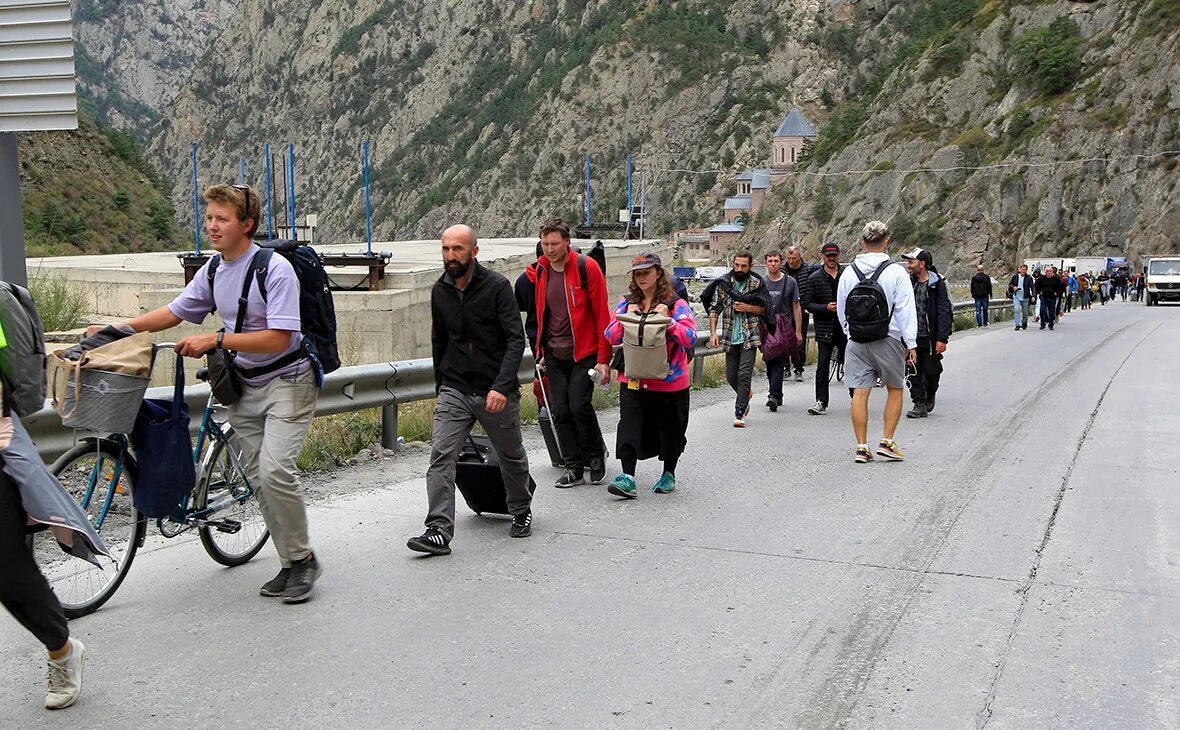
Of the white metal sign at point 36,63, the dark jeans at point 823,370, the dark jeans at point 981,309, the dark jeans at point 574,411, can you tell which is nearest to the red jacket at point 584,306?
the dark jeans at point 574,411

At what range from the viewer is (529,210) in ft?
517

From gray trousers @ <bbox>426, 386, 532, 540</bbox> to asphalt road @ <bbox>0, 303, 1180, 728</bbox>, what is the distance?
26cm

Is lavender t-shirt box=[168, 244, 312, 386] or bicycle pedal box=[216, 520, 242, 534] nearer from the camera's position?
lavender t-shirt box=[168, 244, 312, 386]

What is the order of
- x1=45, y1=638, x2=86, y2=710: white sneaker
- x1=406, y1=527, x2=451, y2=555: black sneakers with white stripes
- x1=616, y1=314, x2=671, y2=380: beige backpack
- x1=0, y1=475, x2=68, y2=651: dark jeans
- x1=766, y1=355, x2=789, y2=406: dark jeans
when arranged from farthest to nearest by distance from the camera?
x1=766, y1=355, x2=789, y2=406: dark jeans
x1=616, y1=314, x2=671, y2=380: beige backpack
x1=406, y1=527, x2=451, y2=555: black sneakers with white stripes
x1=45, y1=638, x2=86, y2=710: white sneaker
x1=0, y1=475, x2=68, y2=651: dark jeans

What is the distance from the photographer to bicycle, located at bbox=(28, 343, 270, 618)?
Result: 547 centimetres

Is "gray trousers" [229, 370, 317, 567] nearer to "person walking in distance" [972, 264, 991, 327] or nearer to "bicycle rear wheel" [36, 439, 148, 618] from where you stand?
"bicycle rear wheel" [36, 439, 148, 618]

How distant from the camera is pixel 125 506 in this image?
5.70m

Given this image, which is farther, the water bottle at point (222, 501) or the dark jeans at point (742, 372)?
the dark jeans at point (742, 372)

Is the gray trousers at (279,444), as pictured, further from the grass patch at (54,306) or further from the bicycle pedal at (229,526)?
the grass patch at (54,306)

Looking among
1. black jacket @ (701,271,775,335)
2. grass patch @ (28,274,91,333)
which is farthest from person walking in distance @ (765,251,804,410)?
grass patch @ (28,274,91,333)

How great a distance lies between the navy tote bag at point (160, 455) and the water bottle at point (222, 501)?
0.40 metres

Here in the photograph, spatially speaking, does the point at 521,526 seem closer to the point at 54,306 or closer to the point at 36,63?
the point at 36,63

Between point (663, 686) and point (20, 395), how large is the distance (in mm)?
2644

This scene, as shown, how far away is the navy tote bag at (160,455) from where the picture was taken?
216 inches
